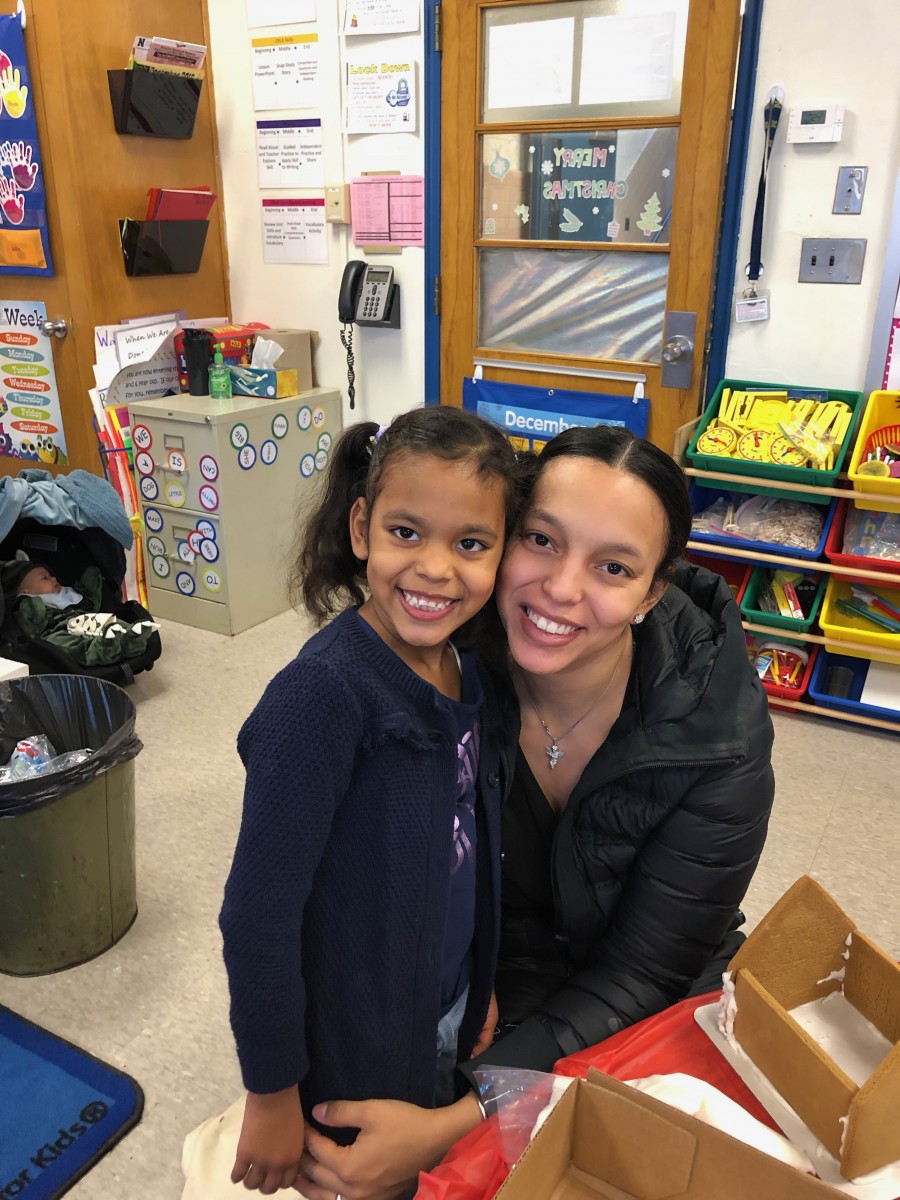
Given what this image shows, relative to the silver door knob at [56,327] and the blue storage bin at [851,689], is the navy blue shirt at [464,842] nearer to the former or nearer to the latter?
the blue storage bin at [851,689]

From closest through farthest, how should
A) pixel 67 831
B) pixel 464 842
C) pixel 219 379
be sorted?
pixel 464 842 → pixel 67 831 → pixel 219 379

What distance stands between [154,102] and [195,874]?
2.84 m

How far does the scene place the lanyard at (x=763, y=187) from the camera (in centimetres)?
271

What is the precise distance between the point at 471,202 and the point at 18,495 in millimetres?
1873

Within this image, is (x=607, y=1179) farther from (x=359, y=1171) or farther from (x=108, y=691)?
(x=108, y=691)

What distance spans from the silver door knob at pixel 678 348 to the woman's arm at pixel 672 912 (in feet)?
7.22

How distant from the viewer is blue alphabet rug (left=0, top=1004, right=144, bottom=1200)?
4.84ft

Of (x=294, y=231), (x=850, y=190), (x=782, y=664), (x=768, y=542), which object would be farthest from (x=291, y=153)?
(x=782, y=664)

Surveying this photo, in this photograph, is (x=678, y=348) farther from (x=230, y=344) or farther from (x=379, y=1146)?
(x=379, y=1146)

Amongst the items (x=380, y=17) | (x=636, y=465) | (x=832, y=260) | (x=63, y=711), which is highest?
(x=380, y=17)

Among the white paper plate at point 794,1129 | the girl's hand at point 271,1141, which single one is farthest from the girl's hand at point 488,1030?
the white paper plate at point 794,1129

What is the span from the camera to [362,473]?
3.73ft

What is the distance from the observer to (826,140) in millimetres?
2678

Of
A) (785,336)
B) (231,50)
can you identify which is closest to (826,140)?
(785,336)
